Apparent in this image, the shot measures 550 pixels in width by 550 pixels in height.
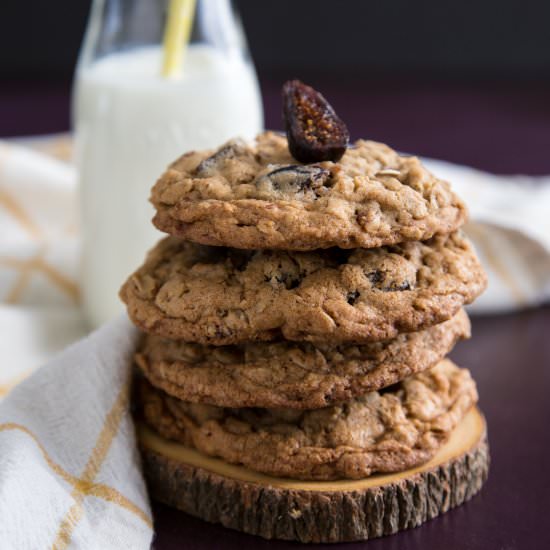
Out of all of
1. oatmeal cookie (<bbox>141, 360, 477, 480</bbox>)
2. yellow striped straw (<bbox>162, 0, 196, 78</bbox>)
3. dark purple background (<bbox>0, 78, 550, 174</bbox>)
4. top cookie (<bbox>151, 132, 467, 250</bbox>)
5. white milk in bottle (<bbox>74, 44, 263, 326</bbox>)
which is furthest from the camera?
dark purple background (<bbox>0, 78, 550, 174</bbox>)

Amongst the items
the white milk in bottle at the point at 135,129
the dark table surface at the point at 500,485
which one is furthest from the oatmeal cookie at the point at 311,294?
the white milk in bottle at the point at 135,129

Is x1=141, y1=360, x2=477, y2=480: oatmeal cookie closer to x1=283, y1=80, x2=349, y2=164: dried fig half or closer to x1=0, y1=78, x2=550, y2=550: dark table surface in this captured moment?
x1=0, y1=78, x2=550, y2=550: dark table surface

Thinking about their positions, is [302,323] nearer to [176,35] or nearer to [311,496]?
[311,496]

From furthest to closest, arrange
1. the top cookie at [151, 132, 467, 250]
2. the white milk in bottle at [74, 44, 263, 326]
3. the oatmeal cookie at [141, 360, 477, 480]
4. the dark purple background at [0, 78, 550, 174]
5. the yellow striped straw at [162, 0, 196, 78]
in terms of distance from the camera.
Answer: the dark purple background at [0, 78, 550, 174] < the white milk in bottle at [74, 44, 263, 326] < the yellow striped straw at [162, 0, 196, 78] < the oatmeal cookie at [141, 360, 477, 480] < the top cookie at [151, 132, 467, 250]

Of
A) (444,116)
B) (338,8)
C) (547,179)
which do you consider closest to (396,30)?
(338,8)

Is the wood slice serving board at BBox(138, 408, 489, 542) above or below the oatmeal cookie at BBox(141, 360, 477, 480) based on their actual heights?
below

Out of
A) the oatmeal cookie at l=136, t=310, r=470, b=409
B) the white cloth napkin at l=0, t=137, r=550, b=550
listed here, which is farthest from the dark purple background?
the oatmeal cookie at l=136, t=310, r=470, b=409

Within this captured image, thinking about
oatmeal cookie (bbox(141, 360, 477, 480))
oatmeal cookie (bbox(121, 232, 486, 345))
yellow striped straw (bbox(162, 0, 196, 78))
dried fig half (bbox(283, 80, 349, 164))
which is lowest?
oatmeal cookie (bbox(141, 360, 477, 480))

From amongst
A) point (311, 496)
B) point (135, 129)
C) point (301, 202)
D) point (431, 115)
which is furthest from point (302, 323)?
point (431, 115)
